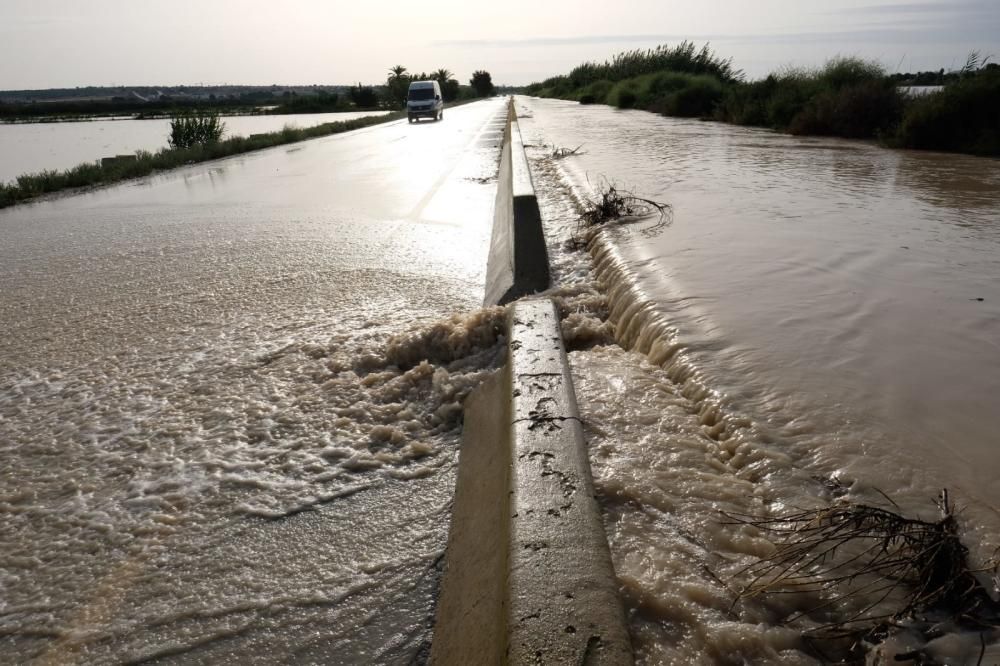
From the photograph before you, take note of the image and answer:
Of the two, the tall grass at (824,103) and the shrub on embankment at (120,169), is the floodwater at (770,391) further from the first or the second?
the shrub on embankment at (120,169)

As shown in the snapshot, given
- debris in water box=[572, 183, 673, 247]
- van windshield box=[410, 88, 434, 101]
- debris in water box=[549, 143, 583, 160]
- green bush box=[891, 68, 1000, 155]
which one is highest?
van windshield box=[410, 88, 434, 101]

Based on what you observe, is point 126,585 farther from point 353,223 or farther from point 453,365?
point 353,223

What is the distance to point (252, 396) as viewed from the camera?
3.32 metres

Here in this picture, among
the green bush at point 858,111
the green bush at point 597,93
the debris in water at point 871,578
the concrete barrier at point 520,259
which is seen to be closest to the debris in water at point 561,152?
the green bush at point 858,111

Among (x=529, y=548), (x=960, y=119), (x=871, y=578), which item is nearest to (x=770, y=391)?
(x=871, y=578)

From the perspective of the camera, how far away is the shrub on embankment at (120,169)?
1053 centimetres

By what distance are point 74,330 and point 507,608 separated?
3.97 meters

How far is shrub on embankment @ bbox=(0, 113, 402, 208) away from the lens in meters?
10.5

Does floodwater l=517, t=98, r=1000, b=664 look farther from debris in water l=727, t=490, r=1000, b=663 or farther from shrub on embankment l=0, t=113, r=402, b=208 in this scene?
shrub on embankment l=0, t=113, r=402, b=208

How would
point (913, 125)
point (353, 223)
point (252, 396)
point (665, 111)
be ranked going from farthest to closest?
point (665, 111) < point (913, 125) < point (353, 223) < point (252, 396)

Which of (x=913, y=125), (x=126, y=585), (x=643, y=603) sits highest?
(x=913, y=125)

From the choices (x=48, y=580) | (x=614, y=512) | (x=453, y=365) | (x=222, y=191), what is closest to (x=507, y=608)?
(x=614, y=512)

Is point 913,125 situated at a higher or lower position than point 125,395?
higher

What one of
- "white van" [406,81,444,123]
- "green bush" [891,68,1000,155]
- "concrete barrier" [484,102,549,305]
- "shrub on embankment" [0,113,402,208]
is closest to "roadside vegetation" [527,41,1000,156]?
"green bush" [891,68,1000,155]
